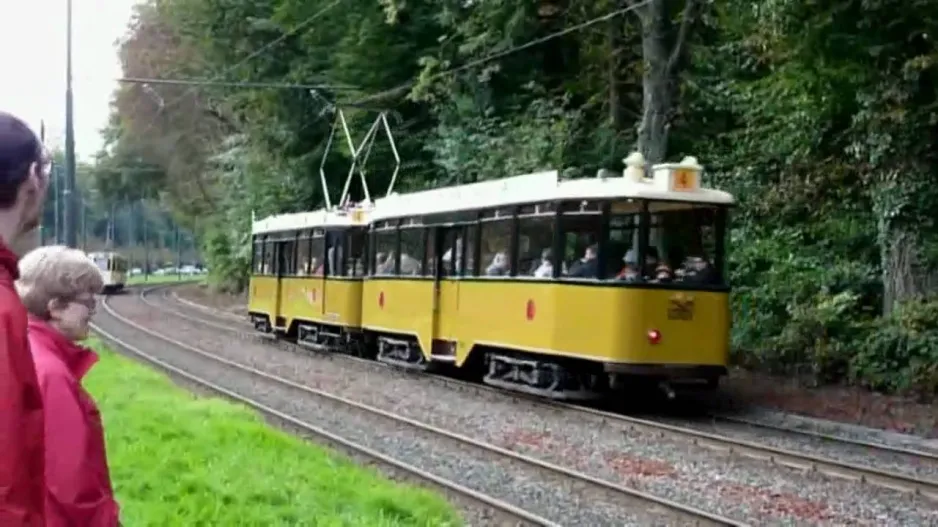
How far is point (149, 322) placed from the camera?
3797 centimetres

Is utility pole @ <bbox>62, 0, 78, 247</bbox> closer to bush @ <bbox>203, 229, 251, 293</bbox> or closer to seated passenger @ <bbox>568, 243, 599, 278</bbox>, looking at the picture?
seated passenger @ <bbox>568, 243, 599, 278</bbox>

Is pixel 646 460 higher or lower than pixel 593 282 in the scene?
lower

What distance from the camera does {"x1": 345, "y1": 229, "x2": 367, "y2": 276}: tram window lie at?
27.0 metres

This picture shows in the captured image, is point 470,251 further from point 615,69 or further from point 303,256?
point 303,256

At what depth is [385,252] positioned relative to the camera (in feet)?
82.3

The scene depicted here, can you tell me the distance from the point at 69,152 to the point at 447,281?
1169 centimetres

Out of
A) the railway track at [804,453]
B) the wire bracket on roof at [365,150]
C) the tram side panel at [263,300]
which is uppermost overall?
the wire bracket on roof at [365,150]

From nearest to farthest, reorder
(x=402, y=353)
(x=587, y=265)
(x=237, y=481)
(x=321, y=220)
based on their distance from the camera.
Answer: 1. (x=237, y=481)
2. (x=587, y=265)
3. (x=402, y=353)
4. (x=321, y=220)

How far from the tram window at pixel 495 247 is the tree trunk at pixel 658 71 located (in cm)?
426

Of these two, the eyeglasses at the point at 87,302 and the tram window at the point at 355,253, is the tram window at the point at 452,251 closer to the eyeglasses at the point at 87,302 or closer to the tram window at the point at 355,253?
the tram window at the point at 355,253

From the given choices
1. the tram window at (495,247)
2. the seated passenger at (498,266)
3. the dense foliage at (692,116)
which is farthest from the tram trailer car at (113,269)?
the seated passenger at (498,266)

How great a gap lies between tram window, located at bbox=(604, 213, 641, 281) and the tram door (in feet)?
14.2

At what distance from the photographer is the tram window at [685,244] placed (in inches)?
664

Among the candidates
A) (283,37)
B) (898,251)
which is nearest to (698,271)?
(898,251)
